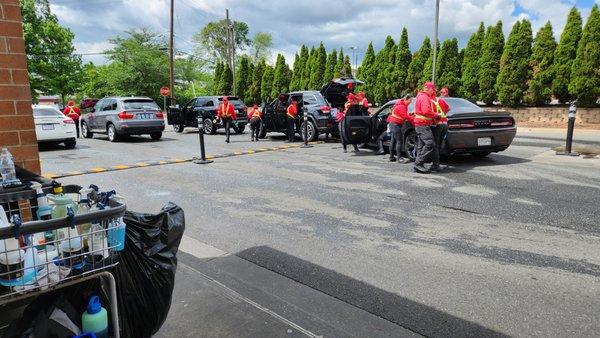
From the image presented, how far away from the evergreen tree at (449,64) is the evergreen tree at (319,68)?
350 inches

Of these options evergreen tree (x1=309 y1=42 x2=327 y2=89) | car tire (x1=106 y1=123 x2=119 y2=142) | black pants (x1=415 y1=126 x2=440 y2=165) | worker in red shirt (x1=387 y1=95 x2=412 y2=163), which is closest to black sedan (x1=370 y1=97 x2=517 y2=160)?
black pants (x1=415 y1=126 x2=440 y2=165)

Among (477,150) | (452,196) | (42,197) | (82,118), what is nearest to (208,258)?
(42,197)

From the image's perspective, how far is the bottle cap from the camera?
6.20 feet

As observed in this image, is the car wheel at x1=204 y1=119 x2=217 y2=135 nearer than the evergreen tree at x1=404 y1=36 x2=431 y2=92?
Yes

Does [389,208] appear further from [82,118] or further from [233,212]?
[82,118]

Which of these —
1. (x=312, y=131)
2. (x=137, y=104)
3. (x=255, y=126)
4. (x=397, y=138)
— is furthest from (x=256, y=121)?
(x=397, y=138)

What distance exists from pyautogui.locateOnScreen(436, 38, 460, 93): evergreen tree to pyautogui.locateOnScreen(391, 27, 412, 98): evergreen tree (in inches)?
92.0

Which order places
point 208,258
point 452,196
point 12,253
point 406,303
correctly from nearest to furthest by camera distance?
point 12,253 < point 406,303 < point 208,258 < point 452,196

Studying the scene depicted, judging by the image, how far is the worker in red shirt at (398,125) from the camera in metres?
9.52

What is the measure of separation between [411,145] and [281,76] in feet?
81.7

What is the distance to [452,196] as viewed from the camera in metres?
6.67

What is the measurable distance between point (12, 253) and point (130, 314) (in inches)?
26.2

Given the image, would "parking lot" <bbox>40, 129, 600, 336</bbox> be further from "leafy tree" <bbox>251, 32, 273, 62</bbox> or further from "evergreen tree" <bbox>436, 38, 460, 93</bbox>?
"leafy tree" <bbox>251, 32, 273, 62</bbox>

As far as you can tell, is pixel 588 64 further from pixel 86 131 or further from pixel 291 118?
pixel 86 131
